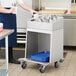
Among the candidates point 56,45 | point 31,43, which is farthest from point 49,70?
point 31,43

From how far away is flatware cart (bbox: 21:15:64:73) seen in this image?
144 inches

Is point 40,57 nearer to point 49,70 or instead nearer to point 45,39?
point 49,70

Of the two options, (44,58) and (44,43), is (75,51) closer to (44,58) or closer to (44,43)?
(44,43)

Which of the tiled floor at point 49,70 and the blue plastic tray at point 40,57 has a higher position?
the blue plastic tray at point 40,57

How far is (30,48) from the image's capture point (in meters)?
4.05

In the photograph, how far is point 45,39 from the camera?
13.8 ft

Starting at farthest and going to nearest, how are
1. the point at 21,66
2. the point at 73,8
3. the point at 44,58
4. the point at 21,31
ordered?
the point at 73,8 < the point at 21,31 < the point at 21,66 < the point at 44,58

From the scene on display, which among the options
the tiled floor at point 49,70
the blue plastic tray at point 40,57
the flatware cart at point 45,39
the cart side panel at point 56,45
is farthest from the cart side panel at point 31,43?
the cart side panel at point 56,45

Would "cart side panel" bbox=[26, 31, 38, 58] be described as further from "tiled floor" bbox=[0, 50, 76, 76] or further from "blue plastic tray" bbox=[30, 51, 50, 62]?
"tiled floor" bbox=[0, 50, 76, 76]

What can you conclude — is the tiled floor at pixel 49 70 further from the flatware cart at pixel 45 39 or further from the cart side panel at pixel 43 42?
the cart side panel at pixel 43 42

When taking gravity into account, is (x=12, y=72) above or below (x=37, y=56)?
below

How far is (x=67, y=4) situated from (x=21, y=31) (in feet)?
4.58

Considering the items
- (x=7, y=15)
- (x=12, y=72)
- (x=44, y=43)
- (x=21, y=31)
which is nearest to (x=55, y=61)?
(x=44, y=43)

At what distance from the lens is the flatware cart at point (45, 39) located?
12.0ft
